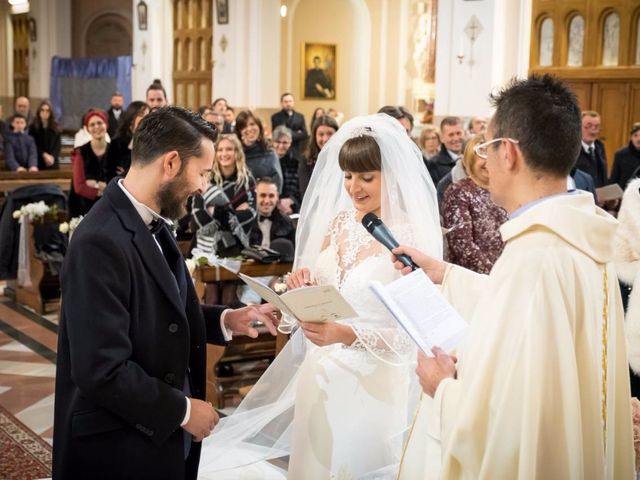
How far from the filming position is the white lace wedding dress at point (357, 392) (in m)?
3.40

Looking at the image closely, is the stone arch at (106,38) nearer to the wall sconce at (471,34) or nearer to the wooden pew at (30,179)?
the wooden pew at (30,179)

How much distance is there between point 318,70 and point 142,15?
12.0 ft

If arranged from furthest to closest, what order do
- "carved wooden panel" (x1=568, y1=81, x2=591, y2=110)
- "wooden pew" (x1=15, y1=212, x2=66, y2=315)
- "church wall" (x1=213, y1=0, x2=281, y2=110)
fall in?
"church wall" (x1=213, y1=0, x2=281, y2=110) → "carved wooden panel" (x1=568, y1=81, x2=591, y2=110) → "wooden pew" (x1=15, y1=212, x2=66, y2=315)

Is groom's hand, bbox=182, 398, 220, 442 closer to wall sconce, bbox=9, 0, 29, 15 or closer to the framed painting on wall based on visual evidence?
wall sconce, bbox=9, 0, 29, 15

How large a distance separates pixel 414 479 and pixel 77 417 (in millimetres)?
965

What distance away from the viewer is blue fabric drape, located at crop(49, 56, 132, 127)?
66.3 feet

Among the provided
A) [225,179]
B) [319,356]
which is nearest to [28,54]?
[225,179]

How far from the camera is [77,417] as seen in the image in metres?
2.52

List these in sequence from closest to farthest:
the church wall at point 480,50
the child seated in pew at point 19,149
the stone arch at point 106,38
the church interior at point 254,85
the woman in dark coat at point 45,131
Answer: the church interior at point 254,85
the church wall at point 480,50
the child seated in pew at point 19,149
the woman in dark coat at point 45,131
the stone arch at point 106,38

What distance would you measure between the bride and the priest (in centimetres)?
115

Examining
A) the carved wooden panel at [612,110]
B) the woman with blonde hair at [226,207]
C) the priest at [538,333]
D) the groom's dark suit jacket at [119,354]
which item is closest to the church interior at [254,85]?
the carved wooden panel at [612,110]

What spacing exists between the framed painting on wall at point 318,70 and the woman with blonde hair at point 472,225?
12290 millimetres

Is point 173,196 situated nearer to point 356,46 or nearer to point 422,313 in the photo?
point 422,313

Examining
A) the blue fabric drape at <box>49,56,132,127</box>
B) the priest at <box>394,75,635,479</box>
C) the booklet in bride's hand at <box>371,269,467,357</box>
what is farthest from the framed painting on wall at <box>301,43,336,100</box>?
the priest at <box>394,75,635,479</box>
